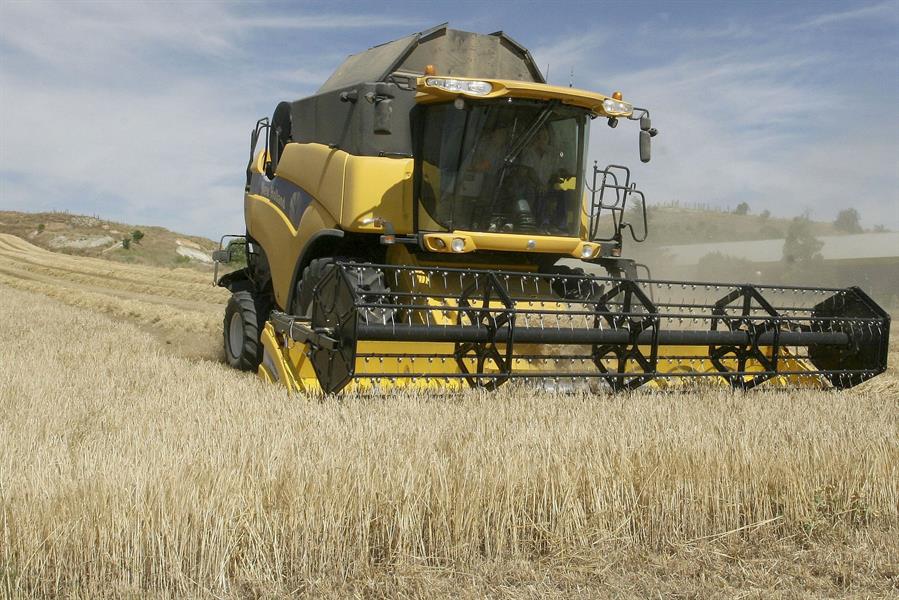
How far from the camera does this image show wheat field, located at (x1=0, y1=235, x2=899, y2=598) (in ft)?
9.16

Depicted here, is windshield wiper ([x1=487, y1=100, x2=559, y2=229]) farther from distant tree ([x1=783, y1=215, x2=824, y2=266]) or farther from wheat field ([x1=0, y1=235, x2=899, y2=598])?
distant tree ([x1=783, y1=215, x2=824, y2=266])

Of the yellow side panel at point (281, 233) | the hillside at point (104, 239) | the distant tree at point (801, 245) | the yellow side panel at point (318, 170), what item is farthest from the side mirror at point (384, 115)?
the hillside at point (104, 239)

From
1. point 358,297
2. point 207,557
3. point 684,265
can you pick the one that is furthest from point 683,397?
point 684,265

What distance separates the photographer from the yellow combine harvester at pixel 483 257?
571 cm

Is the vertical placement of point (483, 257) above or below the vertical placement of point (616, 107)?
below

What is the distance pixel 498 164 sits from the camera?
643 centimetres

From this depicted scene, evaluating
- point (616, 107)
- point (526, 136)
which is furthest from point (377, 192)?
point (616, 107)

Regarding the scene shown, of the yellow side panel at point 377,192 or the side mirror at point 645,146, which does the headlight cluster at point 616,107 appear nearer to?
the side mirror at point 645,146

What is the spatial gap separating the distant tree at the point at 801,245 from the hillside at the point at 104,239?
25847 millimetres

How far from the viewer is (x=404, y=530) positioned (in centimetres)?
306

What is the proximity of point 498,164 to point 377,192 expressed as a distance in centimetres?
91

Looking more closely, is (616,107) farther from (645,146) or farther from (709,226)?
(709,226)

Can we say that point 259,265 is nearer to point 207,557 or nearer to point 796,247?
point 207,557

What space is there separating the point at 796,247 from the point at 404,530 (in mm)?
29323
